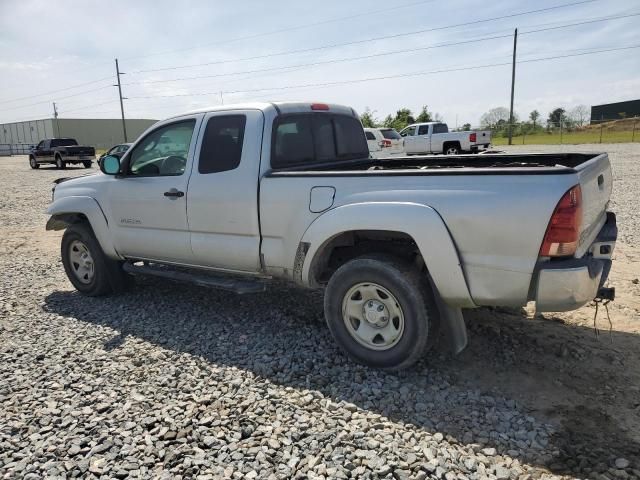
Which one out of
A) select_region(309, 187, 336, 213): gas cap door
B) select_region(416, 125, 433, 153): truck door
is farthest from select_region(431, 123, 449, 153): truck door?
select_region(309, 187, 336, 213): gas cap door

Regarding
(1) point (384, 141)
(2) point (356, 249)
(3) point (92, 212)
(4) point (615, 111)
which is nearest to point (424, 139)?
(1) point (384, 141)

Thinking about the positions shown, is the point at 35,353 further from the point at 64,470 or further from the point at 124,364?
the point at 64,470

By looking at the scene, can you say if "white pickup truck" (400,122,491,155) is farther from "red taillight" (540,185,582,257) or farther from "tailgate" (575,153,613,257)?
"red taillight" (540,185,582,257)

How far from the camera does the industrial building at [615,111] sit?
55.5 metres

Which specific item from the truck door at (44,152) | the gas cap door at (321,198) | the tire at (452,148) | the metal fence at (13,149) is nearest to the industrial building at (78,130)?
the metal fence at (13,149)

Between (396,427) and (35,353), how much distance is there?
10.4ft

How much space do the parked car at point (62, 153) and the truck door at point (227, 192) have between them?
28.6 metres

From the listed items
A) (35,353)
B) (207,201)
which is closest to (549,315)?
(207,201)

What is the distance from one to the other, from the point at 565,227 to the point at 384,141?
1901cm

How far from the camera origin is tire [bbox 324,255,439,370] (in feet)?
11.8

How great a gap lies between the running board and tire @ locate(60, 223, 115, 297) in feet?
1.07

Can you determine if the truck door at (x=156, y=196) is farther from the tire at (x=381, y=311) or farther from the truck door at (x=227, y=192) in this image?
the tire at (x=381, y=311)

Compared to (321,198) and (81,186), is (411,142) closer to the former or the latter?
(81,186)

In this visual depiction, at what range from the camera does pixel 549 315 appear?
487 centimetres
